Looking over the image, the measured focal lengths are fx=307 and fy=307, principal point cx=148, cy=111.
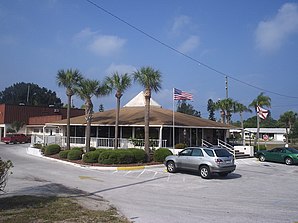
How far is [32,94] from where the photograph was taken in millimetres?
105062

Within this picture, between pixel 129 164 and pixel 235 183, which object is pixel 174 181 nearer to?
pixel 235 183

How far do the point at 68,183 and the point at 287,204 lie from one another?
8.95m

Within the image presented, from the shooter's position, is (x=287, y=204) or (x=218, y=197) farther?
(x=218, y=197)

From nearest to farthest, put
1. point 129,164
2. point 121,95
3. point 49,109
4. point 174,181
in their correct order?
1. point 174,181
2. point 129,164
3. point 121,95
4. point 49,109

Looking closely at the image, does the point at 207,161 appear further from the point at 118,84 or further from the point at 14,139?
the point at 14,139

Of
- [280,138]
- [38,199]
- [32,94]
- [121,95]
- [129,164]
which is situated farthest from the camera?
[32,94]

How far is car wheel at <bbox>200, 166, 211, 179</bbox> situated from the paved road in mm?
362

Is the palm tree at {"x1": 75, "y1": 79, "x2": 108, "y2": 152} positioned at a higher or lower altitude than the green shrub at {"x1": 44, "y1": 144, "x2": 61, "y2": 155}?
higher

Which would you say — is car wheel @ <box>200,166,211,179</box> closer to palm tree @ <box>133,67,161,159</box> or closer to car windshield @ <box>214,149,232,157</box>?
car windshield @ <box>214,149,232,157</box>

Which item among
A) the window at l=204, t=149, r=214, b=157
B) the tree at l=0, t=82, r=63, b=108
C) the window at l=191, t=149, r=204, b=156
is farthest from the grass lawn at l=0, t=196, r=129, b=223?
the tree at l=0, t=82, r=63, b=108

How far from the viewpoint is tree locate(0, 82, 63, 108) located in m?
101

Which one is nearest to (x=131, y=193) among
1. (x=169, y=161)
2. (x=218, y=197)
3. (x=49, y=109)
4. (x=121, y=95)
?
(x=218, y=197)

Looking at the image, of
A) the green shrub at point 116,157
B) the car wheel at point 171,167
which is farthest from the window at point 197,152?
the green shrub at point 116,157

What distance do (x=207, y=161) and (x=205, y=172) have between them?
0.58 meters
